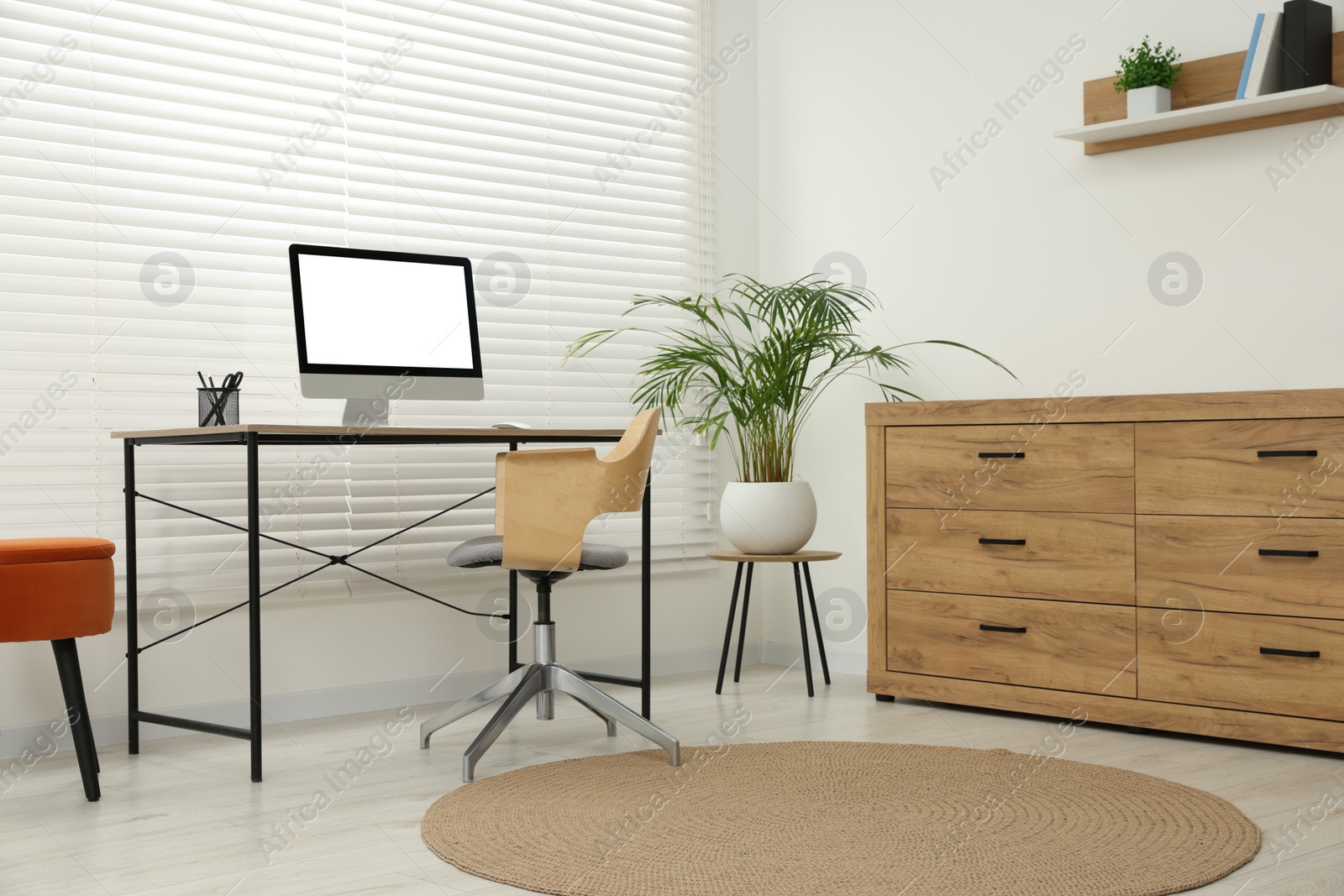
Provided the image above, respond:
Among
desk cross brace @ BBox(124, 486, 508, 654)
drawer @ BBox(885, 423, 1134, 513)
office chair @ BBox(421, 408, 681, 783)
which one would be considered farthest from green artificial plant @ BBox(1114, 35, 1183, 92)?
desk cross brace @ BBox(124, 486, 508, 654)

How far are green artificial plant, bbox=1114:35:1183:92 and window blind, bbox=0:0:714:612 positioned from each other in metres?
1.60

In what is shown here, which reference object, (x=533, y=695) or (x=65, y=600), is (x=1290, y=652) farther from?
(x=65, y=600)

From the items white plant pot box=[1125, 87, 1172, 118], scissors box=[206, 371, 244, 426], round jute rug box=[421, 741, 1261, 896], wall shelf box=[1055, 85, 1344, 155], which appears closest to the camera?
Result: round jute rug box=[421, 741, 1261, 896]

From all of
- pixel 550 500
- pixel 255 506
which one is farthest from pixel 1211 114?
pixel 255 506

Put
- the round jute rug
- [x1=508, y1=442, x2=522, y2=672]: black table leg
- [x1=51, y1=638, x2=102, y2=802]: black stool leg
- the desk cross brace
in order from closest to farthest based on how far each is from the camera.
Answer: the round jute rug < [x1=51, y1=638, x2=102, y2=802]: black stool leg < the desk cross brace < [x1=508, y1=442, x2=522, y2=672]: black table leg

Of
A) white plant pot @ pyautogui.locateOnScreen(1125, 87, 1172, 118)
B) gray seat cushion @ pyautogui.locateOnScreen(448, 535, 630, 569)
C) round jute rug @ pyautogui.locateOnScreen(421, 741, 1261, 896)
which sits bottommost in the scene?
round jute rug @ pyautogui.locateOnScreen(421, 741, 1261, 896)

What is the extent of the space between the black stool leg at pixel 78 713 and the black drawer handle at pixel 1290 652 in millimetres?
2706

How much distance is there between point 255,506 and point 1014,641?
2030 millimetres

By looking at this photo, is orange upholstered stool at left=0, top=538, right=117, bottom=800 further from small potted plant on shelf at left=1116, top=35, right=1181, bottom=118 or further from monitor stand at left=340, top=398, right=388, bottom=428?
small potted plant on shelf at left=1116, top=35, right=1181, bottom=118

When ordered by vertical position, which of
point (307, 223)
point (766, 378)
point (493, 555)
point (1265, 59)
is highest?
point (1265, 59)

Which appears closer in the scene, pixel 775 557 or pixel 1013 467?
pixel 1013 467

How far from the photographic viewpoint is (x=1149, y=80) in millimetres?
3430

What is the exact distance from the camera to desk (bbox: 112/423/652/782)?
2.79 m

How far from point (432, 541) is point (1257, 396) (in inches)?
93.2
